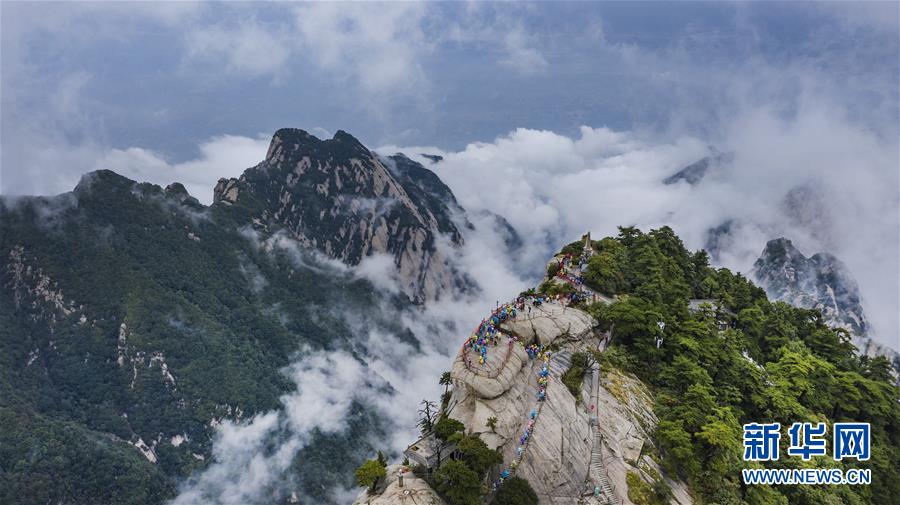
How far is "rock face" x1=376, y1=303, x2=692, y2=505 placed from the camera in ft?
132

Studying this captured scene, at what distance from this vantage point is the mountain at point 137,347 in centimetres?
11412

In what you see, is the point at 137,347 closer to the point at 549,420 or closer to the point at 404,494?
the point at 404,494

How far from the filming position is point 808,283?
170625 mm

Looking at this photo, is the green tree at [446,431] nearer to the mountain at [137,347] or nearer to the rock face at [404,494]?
the rock face at [404,494]

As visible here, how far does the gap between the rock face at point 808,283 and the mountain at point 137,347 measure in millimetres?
130139

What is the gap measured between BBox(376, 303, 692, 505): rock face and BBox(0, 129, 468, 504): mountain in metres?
101

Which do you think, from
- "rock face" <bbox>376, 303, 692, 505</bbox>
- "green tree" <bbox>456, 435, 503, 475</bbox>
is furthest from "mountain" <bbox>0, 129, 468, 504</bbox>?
"green tree" <bbox>456, 435, 503, 475</bbox>

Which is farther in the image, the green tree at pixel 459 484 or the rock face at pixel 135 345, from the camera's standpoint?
the rock face at pixel 135 345

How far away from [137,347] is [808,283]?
673ft

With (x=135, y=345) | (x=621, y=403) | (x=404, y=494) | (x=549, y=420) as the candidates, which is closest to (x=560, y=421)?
(x=549, y=420)

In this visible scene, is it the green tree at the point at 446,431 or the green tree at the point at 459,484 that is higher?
the green tree at the point at 446,431

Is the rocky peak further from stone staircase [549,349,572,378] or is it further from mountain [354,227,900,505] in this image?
stone staircase [549,349,572,378]

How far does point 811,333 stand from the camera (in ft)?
244

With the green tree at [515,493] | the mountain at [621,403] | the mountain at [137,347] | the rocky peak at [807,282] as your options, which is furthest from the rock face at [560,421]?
the rocky peak at [807,282]
